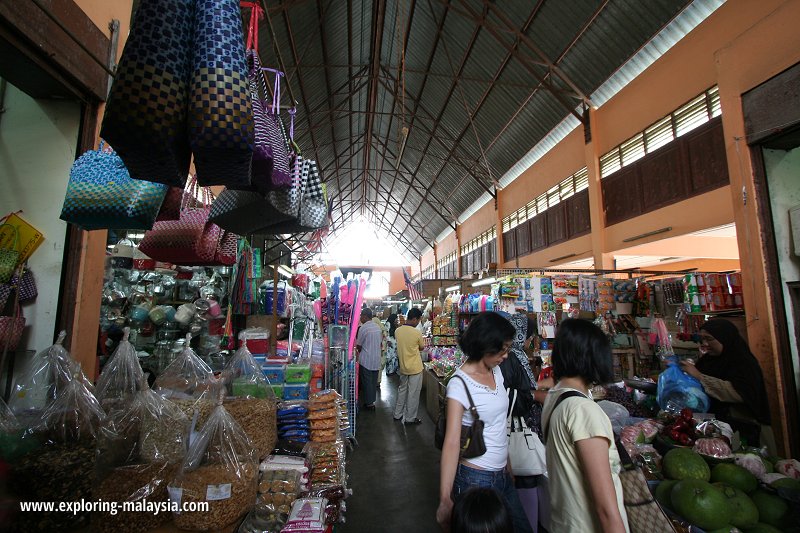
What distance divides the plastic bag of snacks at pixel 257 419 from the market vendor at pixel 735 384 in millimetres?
3129

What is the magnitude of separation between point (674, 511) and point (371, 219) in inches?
1053

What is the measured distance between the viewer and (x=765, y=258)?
2.73m

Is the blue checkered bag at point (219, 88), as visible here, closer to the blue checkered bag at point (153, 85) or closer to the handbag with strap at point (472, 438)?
the blue checkered bag at point (153, 85)

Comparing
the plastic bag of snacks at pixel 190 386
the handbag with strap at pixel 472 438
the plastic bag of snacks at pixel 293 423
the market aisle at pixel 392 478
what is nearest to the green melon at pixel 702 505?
the handbag with strap at pixel 472 438

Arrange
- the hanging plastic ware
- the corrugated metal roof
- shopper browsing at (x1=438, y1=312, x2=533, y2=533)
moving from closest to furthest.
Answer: shopper browsing at (x1=438, y1=312, x2=533, y2=533) → the hanging plastic ware → the corrugated metal roof

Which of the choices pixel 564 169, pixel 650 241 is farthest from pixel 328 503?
pixel 564 169

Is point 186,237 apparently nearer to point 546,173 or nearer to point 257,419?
point 257,419

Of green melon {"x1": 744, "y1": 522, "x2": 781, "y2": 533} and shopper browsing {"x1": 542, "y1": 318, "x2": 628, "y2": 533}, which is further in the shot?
green melon {"x1": 744, "y1": 522, "x2": 781, "y2": 533}

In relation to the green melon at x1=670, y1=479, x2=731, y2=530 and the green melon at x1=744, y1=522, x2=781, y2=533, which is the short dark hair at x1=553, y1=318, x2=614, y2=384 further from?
the green melon at x1=744, y1=522, x2=781, y2=533

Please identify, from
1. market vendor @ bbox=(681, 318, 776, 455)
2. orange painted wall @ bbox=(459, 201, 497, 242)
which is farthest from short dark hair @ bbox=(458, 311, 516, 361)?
orange painted wall @ bbox=(459, 201, 497, 242)

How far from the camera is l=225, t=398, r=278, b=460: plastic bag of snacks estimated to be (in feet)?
6.59

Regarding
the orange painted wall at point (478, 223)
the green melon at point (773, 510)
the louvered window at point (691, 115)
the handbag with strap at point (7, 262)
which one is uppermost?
the orange painted wall at point (478, 223)

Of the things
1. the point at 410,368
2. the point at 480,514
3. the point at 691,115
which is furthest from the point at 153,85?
the point at 691,115

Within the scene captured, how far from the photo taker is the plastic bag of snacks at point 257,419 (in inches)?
79.1
